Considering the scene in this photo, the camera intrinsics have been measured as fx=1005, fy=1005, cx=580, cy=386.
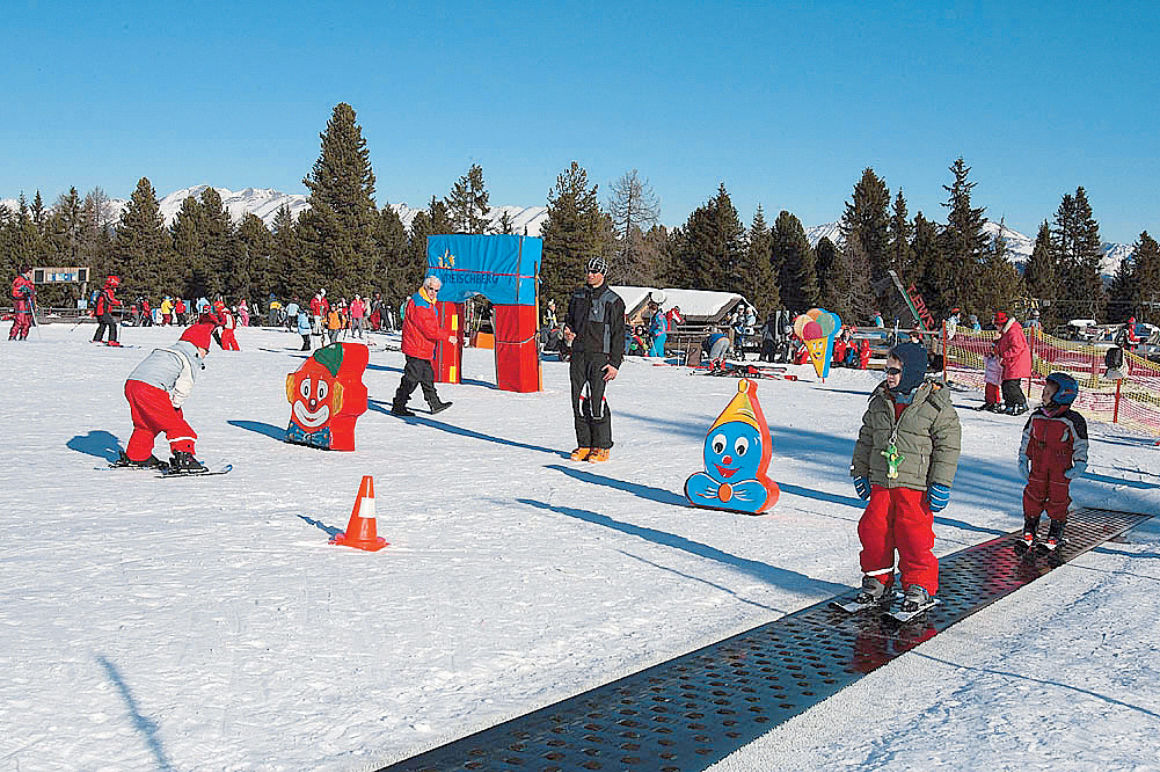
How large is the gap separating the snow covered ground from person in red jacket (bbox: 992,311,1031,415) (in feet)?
23.2

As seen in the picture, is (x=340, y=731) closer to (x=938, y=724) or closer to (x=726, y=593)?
(x=938, y=724)

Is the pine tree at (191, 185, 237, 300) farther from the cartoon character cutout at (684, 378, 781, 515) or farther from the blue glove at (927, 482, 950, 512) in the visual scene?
the blue glove at (927, 482, 950, 512)

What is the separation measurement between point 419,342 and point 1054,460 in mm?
9077

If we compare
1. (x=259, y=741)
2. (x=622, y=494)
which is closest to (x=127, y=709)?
(x=259, y=741)

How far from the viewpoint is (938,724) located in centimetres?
416

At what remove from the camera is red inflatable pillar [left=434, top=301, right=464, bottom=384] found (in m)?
20.0

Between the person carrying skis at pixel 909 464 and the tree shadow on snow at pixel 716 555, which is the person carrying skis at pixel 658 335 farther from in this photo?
the person carrying skis at pixel 909 464

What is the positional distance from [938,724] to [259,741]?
2.71 m

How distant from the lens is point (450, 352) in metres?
20.5

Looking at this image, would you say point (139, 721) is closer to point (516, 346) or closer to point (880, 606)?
point (880, 606)

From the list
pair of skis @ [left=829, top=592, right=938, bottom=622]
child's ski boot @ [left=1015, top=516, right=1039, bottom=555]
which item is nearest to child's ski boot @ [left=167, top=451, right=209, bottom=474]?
pair of skis @ [left=829, top=592, right=938, bottom=622]

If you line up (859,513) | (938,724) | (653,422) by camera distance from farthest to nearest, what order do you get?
(653,422), (859,513), (938,724)

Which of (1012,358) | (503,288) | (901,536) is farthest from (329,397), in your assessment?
(1012,358)

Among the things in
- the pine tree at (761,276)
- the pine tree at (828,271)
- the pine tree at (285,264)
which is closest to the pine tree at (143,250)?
the pine tree at (285,264)
